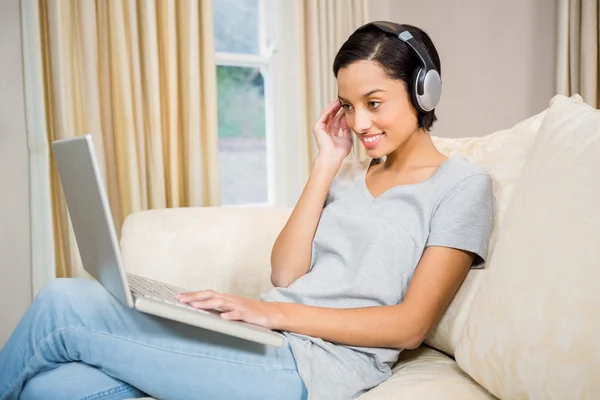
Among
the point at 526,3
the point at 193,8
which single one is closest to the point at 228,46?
the point at 193,8

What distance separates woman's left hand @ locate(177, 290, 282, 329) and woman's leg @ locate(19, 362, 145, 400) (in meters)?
0.21

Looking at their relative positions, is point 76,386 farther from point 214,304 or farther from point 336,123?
point 336,123

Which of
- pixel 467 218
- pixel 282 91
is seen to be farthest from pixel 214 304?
pixel 282 91

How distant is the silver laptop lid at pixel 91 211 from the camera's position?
833 millimetres

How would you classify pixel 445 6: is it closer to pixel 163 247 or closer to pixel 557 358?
pixel 163 247

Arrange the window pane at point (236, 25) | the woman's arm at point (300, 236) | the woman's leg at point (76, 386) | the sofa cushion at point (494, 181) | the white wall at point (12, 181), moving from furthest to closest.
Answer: the window pane at point (236, 25) → the white wall at point (12, 181) → the woman's arm at point (300, 236) → the sofa cushion at point (494, 181) → the woman's leg at point (76, 386)

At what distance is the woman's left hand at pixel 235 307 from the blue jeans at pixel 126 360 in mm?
58

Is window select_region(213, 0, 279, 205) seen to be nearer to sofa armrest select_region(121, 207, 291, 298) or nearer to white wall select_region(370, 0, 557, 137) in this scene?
white wall select_region(370, 0, 557, 137)

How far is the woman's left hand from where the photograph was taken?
3.11ft

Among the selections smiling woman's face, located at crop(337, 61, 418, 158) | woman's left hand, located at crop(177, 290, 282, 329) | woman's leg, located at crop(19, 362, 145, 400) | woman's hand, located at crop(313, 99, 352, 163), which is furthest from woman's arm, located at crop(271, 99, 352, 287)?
woman's leg, located at crop(19, 362, 145, 400)

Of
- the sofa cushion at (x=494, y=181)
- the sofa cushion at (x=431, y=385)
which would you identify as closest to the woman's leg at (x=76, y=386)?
the sofa cushion at (x=431, y=385)

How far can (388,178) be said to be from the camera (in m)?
1.28

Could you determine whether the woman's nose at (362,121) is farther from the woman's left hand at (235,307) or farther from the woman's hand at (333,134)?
the woman's left hand at (235,307)

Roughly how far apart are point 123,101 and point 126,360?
4.43ft
